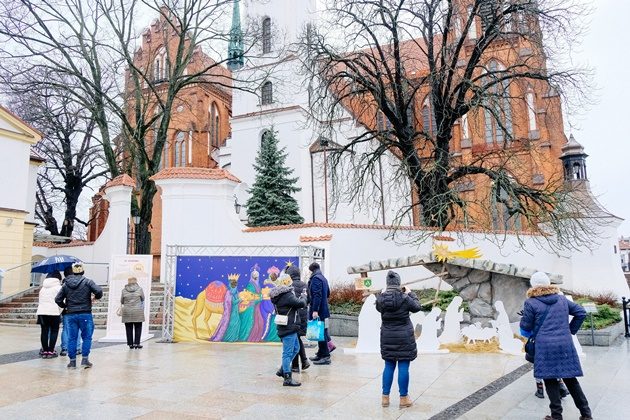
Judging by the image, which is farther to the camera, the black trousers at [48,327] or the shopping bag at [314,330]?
the black trousers at [48,327]

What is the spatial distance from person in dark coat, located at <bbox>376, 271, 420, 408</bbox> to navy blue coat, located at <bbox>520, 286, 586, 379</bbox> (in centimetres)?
128

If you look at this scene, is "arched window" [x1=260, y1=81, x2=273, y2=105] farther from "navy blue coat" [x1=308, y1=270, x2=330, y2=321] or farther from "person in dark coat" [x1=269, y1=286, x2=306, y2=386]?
"person in dark coat" [x1=269, y1=286, x2=306, y2=386]

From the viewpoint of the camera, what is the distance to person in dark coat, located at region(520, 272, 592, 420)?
5.03 meters

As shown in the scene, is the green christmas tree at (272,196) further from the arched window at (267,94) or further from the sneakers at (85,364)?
the sneakers at (85,364)

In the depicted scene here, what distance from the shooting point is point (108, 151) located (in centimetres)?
2122

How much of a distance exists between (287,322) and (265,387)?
38.1 inches

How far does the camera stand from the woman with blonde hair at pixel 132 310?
1041 centimetres

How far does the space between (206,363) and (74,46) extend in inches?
650

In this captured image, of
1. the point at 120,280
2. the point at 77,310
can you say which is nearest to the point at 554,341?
the point at 77,310

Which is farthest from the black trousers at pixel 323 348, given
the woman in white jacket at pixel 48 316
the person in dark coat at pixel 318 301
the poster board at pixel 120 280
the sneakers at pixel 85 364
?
the woman in white jacket at pixel 48 316

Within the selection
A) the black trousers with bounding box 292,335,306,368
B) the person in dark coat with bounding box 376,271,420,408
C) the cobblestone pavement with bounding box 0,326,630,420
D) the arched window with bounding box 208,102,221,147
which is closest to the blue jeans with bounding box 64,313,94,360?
the cobblestone pavement with bounding box 0,326,630,420

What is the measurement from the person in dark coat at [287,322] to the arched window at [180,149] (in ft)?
104

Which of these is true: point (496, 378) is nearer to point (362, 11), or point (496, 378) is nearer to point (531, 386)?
point (531, 386)

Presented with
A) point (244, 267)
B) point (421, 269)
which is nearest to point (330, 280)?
point (421, 269)
